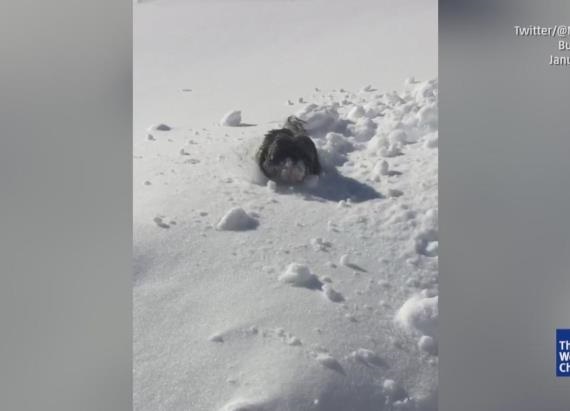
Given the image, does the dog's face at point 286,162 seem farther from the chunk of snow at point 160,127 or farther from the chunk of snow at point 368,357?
the chunk of snow at point 368,357

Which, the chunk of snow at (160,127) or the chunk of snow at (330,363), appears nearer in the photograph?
the chunk of snow at (330,363)

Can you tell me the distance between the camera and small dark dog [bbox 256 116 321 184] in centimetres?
190

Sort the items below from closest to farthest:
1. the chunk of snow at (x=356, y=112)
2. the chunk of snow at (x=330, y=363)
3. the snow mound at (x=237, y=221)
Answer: the chunk of snow at (x=330, y=363) → the snow mound at (x=237, y=221) → the chunk of snow at (x=356, y=112)

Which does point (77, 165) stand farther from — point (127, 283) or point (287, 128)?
point (287, 128)

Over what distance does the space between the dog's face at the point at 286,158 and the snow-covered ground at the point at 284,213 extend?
0.12ft

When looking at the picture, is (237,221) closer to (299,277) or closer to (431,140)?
(299,277)

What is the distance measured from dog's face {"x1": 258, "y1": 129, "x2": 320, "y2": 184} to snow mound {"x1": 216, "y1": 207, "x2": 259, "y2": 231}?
6.4 inches

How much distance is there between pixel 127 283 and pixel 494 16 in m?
1.45

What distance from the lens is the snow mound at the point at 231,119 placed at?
1.92 m

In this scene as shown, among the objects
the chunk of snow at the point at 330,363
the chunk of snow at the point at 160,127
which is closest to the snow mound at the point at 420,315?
the chunk of snow at the point at 330,363

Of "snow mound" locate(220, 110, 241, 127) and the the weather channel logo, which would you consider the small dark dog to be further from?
the the weather channel logo

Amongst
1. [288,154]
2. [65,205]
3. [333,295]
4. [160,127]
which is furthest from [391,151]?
[65,205]

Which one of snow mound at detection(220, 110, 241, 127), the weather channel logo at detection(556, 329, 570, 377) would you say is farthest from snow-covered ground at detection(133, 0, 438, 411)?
the weather channel logo at detection(556, 329, 570, 377)

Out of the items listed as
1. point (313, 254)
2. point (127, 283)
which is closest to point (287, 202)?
point (313, 254)
